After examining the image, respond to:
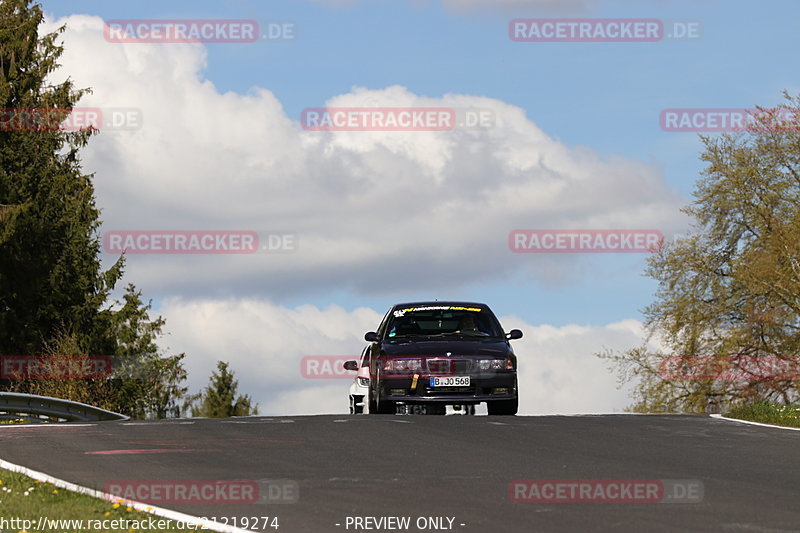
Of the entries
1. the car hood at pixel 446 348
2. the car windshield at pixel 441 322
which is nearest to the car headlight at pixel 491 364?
the car hood at pixel 446 348

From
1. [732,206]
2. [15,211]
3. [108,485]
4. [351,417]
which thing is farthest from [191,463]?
[732,206]

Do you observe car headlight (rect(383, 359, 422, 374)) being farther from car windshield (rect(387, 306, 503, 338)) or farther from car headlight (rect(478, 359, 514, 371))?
car windshield (rect(387, 306, 503, 338))

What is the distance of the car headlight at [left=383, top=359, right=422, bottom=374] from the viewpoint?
1936 centimetres

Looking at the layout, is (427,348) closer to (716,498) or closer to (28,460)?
(28,460)

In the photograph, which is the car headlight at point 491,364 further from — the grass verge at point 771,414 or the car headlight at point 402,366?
the grass verge at point 771,414

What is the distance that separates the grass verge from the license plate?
4.65m

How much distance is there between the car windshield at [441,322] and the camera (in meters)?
20.6

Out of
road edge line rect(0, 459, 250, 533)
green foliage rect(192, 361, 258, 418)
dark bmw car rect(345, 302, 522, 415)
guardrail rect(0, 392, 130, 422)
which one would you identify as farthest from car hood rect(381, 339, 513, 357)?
green foliage rect(192, 361, 258, 418)

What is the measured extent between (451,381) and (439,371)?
24 cm

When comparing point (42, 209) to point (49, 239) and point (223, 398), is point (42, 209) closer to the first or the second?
point (49, 239)

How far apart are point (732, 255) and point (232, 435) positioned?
3336 cm

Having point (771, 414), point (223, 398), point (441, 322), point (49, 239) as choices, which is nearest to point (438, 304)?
point (441, 322)

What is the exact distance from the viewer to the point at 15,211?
42531 millimetres
